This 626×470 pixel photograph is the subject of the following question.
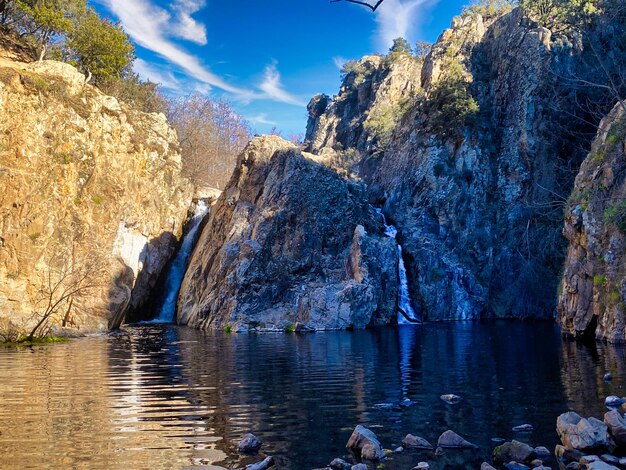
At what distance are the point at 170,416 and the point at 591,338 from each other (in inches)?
912

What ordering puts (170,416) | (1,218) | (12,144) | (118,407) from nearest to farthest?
(170,416) → (118,407) → (1,218) → (12,144)

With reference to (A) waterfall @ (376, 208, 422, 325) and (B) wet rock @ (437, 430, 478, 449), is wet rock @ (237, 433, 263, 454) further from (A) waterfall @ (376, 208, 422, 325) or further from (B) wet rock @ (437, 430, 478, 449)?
(A) waterfall @ (376, 208, 422, 325)

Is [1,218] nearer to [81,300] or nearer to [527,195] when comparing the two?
[81,300]

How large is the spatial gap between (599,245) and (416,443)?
21543 millimetres

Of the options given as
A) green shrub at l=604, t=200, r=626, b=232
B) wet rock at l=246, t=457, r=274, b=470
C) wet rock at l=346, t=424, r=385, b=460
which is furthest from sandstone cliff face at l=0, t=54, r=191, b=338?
green shrub at l=604, t=200, r=626, b=232

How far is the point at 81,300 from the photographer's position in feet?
125

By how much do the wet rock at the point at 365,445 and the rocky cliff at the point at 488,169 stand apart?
41128 mm

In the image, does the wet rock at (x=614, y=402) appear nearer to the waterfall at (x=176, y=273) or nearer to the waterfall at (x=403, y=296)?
the waterfall at (x=403, y=296)

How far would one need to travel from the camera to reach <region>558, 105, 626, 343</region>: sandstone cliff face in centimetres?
2517

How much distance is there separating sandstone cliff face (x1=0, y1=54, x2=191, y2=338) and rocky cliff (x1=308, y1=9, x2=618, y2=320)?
2479cm

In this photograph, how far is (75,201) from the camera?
4259 centimetres

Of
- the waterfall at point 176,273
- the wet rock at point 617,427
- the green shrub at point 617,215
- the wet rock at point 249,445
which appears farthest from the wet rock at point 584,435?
the waterfall at point 176,273

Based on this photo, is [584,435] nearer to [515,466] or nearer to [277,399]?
→ [515,466]

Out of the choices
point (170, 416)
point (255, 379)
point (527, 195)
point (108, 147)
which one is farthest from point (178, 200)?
point (170, 416)
